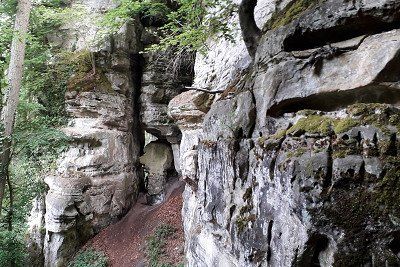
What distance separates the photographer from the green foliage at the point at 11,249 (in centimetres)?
833

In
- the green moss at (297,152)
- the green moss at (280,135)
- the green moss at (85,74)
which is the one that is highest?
the green moss at (85,74)

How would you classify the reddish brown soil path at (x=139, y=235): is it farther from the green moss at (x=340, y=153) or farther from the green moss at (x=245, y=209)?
the green moss at (x=340, y=153)

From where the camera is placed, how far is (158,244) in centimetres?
920

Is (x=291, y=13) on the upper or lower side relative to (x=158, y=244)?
upper

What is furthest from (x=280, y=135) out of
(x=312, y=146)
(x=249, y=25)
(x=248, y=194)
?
(x=249, y=25)

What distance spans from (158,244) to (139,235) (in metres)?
1.19

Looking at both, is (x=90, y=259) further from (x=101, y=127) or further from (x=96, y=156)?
(x=101, y=127)

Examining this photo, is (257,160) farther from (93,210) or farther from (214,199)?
(93,210)

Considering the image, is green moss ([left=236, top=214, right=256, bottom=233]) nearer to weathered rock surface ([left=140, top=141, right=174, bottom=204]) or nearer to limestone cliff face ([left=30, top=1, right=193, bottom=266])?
limestone cliff face ([left=30, top=1, right=193, bottom=266])

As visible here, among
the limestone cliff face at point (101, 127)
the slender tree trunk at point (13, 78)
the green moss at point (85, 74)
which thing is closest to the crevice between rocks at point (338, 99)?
the limestone cliff face at point (101, 127)

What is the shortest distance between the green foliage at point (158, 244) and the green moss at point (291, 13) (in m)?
7.18

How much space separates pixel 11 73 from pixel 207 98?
17.4 feet

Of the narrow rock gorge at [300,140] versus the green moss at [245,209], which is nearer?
the narrow rock gorge at [300,140]

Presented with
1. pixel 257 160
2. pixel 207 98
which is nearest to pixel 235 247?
pixel 257 160
